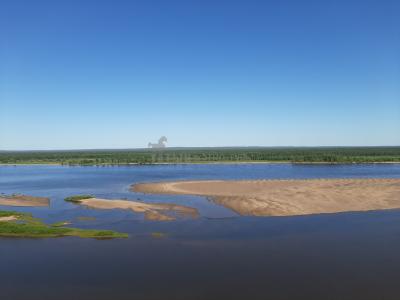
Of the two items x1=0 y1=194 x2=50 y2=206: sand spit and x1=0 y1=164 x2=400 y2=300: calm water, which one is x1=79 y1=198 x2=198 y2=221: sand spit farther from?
x1=0 y1=194 x2=50 y2=206: sand spit

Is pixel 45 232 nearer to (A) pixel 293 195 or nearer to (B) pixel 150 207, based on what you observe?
(B) pixel 150 207

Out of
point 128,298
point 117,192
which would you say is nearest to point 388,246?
point 128,298

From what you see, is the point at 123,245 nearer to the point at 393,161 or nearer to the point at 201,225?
the point at 201,225

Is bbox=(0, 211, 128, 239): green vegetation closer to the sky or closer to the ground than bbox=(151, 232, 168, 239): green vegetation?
closer to the sky

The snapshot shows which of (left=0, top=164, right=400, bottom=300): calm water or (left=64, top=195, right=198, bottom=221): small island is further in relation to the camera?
(left=64, top=195, right=198, bottom=221): small island

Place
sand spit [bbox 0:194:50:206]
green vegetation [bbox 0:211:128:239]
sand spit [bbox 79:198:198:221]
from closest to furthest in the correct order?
green vegetation [bbox 0:211:128:239] < sand spit [bbox 79:198:198:221] < sand spit [bbox 0:194:50:206]

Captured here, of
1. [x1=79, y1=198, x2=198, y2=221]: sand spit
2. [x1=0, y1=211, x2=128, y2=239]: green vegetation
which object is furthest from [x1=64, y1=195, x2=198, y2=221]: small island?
[x1=0, y1=211, x2=128, y2=239]: green vegetation

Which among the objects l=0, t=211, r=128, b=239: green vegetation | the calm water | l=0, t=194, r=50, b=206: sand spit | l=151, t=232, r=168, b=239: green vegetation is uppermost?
l=0, t=194, r=50, b=206: sand spit

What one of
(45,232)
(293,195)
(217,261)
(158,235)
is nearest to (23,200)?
(45,232)
